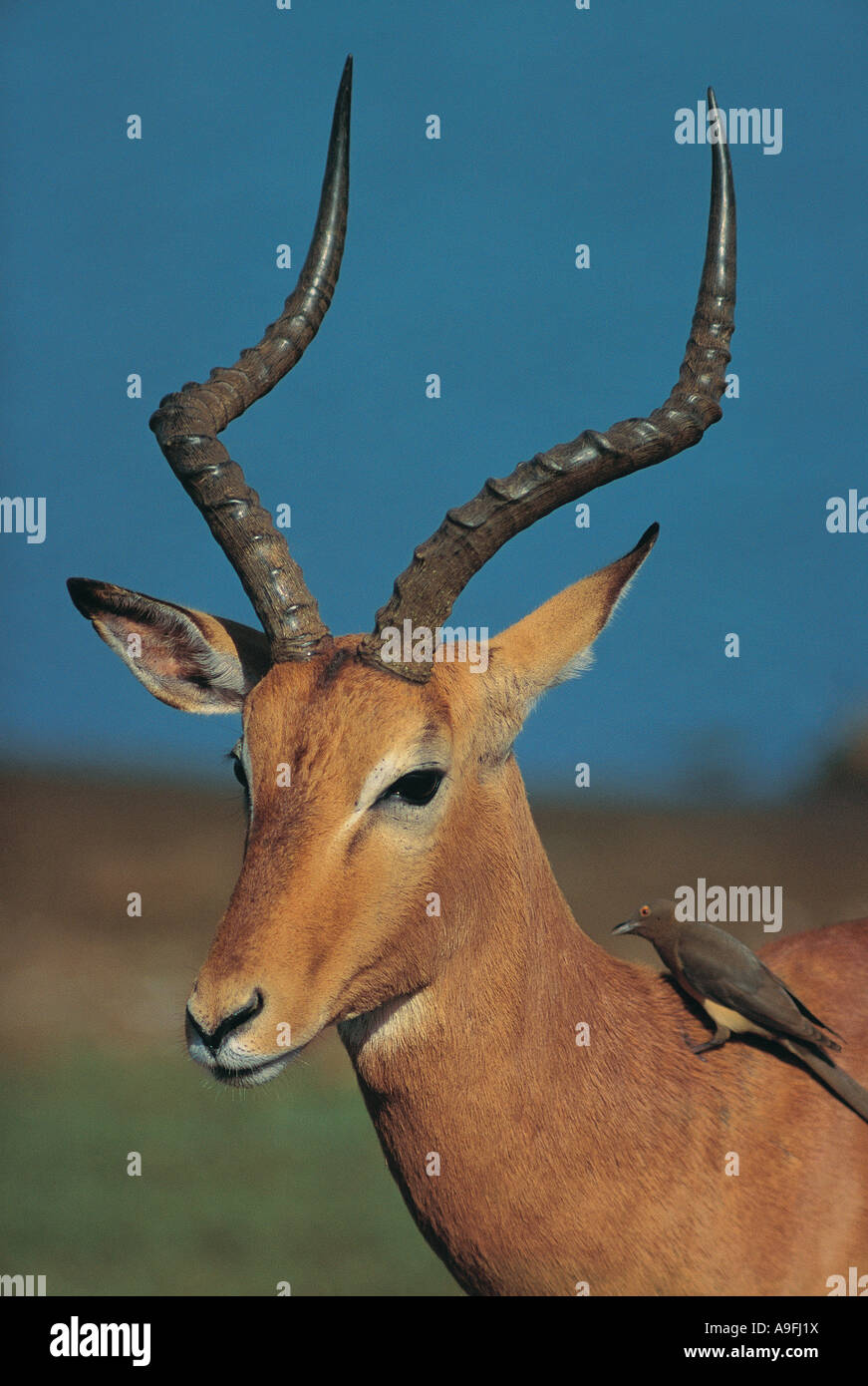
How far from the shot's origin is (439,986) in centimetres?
431

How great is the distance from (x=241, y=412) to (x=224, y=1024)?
2416 millimetres

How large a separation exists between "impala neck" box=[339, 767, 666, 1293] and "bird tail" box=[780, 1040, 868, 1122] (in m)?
0.58

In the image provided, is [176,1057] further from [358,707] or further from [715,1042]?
[358,707]

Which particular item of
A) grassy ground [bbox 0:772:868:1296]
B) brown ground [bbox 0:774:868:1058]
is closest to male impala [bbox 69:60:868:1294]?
grassy ground [bbox 0:772:868:1296]

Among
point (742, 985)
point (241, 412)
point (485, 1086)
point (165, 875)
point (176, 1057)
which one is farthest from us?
point (165, 875)

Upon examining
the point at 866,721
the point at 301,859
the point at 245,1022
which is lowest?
the point at 245,1022

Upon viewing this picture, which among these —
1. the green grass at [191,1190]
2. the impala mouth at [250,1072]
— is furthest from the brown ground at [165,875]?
the impala mouth at [250,1072]

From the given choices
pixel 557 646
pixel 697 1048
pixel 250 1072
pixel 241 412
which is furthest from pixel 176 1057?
pixel 250 1072

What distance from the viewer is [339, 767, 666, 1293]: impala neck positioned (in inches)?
169

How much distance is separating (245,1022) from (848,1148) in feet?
6.81

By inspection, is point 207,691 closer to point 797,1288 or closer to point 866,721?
point 797,1288

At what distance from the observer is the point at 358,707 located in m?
4.13

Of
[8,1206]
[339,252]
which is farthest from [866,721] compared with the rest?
[339,252]

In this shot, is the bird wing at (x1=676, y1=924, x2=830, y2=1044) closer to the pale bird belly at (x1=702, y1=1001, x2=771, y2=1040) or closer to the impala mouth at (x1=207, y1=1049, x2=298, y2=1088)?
the pale bird belly at (x1=702, y1=1001, x2=771, y2=1040)
